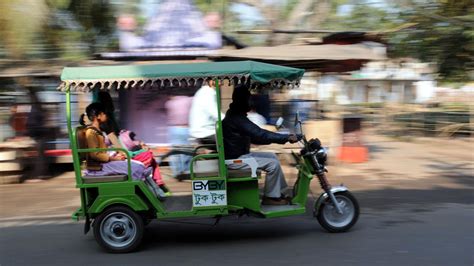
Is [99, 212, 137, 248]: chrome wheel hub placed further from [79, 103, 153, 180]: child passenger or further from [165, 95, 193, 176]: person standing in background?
[165, 95, 193, 176]: person standing in background

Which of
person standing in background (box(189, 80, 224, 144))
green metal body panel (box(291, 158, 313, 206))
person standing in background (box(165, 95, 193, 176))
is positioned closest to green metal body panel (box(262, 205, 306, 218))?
green metal body panel (box(291, 158, 313, 206))

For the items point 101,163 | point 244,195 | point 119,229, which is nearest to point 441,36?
point 244,195

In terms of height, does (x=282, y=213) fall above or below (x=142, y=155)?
below

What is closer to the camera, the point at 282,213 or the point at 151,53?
the point at 282,213

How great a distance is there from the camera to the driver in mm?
5258

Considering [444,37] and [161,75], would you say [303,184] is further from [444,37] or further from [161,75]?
[444,37]

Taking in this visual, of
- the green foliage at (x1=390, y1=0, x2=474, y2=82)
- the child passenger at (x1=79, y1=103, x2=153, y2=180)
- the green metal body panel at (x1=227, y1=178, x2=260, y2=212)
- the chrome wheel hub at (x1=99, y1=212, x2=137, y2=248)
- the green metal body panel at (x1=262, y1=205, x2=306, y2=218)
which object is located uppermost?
the green foliage at (x1=390, y1=0, x2=474, y2=82)

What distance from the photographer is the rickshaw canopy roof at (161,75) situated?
Result: 4809 millimetres

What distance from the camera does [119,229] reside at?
5.06 m

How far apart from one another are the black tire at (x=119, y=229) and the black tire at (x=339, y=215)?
2.03 m

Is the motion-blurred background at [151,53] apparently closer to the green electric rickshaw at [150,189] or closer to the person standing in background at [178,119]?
the person standing in background at [178,119]

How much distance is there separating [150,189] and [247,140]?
1.21m

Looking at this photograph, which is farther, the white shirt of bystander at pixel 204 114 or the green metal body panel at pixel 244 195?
the white shirt of bystander at pixel 204 114

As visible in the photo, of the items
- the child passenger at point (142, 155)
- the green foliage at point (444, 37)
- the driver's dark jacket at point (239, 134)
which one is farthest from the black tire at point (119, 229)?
the green foliage at point (444, 37)
